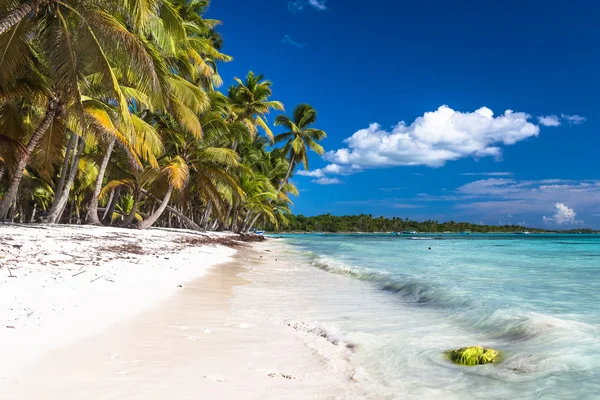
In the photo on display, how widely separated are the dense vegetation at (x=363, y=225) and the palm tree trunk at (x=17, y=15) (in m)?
112

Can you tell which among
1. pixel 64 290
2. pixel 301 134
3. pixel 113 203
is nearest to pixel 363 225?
pixel 301 134

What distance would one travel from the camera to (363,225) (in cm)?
14188

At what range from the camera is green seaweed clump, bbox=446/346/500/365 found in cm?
384

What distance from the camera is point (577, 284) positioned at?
31.4 ft

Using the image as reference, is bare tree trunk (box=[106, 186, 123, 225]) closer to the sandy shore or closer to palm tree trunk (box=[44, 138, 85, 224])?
palm tree trunk (box=[44, 138, 85, 224])

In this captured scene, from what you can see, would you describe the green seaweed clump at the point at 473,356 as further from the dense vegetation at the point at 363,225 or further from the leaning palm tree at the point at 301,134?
the dense vegetation at the point at 363,225

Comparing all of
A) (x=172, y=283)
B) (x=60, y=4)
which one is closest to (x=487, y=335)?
(x=172, y=283)

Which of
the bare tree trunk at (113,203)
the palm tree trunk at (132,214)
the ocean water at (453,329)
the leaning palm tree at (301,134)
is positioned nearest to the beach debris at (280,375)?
the ocean water at (453,329)

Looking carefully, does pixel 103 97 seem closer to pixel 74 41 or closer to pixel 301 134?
pixel 74 41

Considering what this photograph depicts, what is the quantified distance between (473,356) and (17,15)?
987 cm

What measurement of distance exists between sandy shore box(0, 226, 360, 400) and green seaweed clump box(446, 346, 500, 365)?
1.12m

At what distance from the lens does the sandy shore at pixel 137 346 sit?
2752 mm

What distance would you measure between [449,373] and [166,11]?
10.4 metres

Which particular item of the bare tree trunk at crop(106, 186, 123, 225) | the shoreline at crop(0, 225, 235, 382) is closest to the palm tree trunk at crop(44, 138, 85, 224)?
the shoreline at crop(0, 225, 235, 382)
